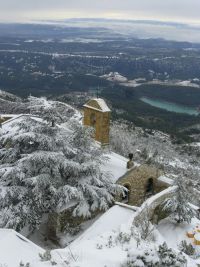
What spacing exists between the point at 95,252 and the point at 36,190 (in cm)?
581

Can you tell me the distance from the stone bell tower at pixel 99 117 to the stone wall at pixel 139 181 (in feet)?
12.8

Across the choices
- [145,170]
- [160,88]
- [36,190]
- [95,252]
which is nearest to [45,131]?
[36,190]

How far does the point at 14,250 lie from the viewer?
12656mm

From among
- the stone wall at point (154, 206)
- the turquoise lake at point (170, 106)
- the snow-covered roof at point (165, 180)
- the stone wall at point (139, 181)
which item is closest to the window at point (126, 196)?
the stone wall at point (139, 181)

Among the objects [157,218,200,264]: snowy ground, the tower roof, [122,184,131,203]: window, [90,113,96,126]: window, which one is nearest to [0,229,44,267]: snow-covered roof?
[157,218,200,264]: snowy ground

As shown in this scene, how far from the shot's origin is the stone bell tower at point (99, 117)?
24.5 meters

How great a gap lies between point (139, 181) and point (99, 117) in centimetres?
508

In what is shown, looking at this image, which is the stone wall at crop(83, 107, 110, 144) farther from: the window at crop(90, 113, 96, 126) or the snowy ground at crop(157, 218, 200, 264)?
the snowy ground at crop(157, 218, 200, 264)

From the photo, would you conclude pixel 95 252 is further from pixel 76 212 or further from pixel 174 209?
pixel 174 209

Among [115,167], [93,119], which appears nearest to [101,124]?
[93,119]

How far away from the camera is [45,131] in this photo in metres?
18.2

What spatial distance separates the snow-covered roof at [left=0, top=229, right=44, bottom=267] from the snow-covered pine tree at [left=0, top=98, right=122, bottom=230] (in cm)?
215

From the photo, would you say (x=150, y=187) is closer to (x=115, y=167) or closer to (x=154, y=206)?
(x=115, y=167)

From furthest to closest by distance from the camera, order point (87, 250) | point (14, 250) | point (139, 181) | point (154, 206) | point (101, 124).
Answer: point (101, 124), point (139, 181), point (154, 206), point (14, 250), point (87, 250)
